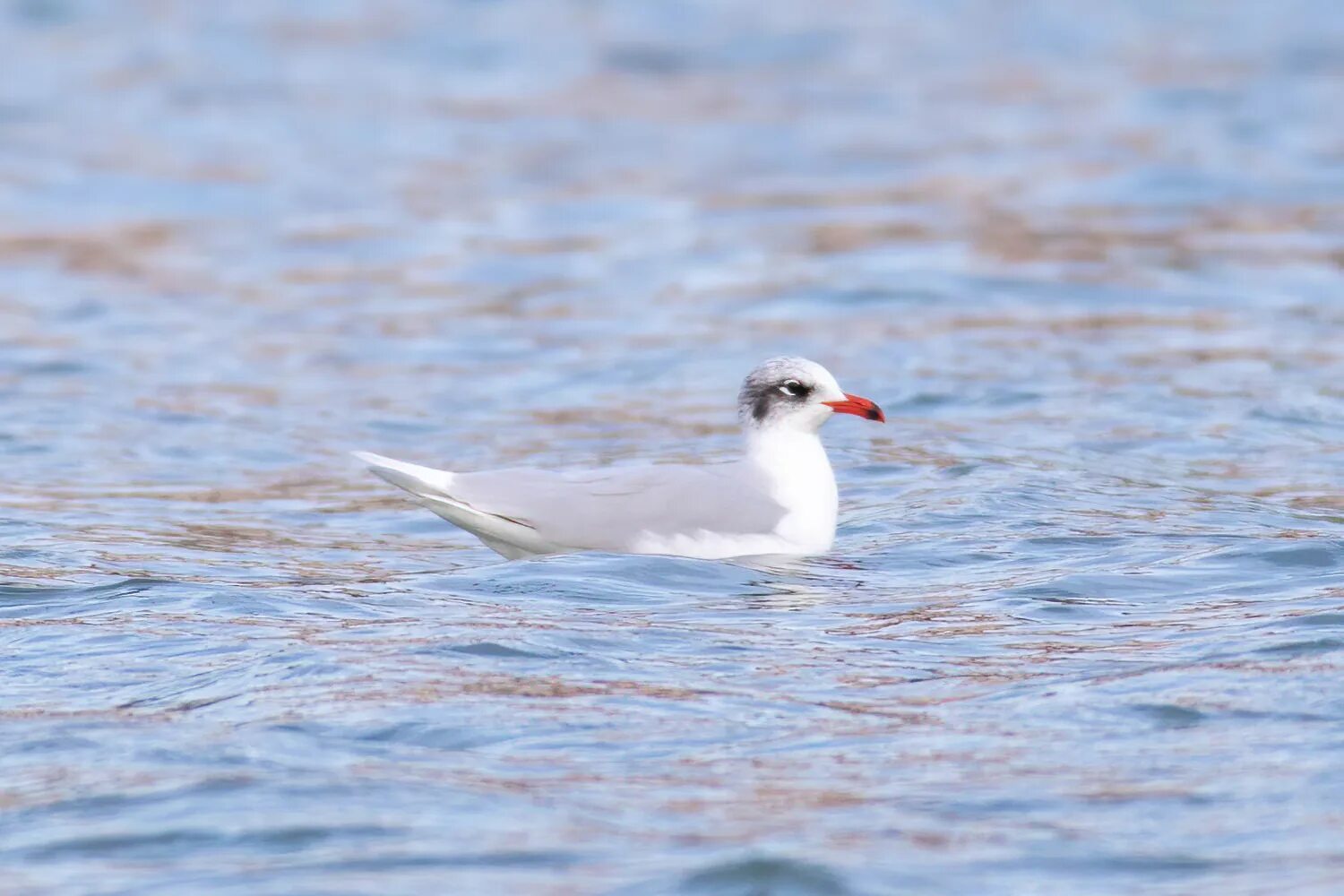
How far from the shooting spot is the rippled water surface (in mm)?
5574

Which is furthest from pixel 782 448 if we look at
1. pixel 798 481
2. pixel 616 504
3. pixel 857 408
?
pixel 616 504

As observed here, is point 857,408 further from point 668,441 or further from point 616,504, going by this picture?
point 668,441

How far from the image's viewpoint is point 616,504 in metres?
8.37

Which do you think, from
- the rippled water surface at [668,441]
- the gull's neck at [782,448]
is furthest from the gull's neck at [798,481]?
the rippled water surface at [668,441]

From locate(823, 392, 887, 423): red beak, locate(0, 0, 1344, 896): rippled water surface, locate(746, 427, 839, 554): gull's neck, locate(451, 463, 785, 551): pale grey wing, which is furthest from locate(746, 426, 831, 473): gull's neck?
A: locate(0, 0, 1344, 896): rippled water surface

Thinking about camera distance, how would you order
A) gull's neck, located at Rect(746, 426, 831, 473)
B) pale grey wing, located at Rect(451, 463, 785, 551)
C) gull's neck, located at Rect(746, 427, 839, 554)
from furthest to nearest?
gull's neck, located at Rect(746, 426, 831, 473) → gull's neck, located at Rect(746, 427, 839, 554) → pale grey wing, located at Rect(451, 463, 785, 551)

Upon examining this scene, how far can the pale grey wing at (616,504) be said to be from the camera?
831 cm

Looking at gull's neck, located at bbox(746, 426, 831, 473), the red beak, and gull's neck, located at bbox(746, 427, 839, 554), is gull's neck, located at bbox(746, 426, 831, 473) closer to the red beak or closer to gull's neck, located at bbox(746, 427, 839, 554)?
gull's neck, located at bbox(746, 427, 839, 554)

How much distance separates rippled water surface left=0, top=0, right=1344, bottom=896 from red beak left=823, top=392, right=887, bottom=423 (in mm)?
573

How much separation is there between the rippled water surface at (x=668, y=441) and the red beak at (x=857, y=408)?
1.88ft

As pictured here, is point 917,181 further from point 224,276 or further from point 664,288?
point 224,276

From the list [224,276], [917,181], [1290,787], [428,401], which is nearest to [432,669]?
[1290,787]

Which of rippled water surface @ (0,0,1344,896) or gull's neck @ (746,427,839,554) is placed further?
gull's neck @ (746,427,839,554)

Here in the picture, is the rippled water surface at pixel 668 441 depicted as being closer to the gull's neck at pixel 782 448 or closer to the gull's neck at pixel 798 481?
the gull's neck at pixel 798 481
